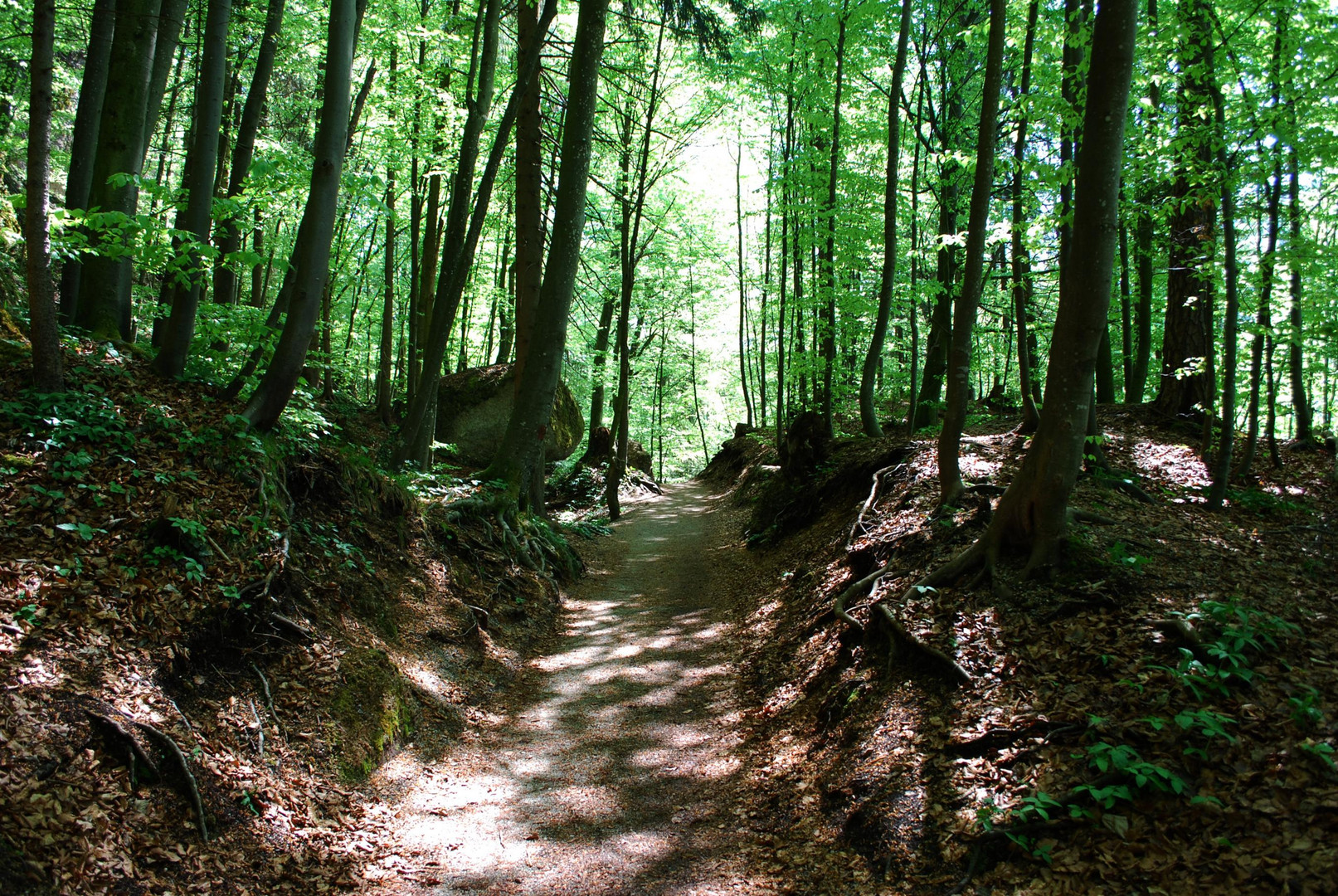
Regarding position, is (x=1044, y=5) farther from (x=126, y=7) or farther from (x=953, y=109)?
(x=126, y=7)

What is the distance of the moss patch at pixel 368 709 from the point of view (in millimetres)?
4660

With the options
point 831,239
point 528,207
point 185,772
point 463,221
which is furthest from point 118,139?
point 831,239

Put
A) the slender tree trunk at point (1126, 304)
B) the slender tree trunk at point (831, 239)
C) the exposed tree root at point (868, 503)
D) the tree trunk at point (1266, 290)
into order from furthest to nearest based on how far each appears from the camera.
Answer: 1. the slender tree trunk at point (1126, 304)
2. the slender tree trunk at point (831, 239)
3. the exposed tree root at point (868, 503)
4. the tree trunk at point (1266, 290)

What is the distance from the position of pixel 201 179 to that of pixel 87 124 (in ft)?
3.52

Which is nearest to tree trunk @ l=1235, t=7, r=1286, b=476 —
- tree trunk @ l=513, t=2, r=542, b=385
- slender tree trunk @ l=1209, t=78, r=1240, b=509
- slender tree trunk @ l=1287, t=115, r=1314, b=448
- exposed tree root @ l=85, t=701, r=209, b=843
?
slender tree trunk @ l=1287, t=115, r=1314, b=448

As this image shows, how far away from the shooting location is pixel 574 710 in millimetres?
6418

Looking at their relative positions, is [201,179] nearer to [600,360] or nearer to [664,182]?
[600,360]

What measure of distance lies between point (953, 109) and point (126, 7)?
14.6 m

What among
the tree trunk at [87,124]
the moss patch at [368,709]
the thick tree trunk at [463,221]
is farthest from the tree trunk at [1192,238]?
the tree trunk at [87,124]

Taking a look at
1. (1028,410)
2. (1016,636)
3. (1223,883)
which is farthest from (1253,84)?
(1223,883)

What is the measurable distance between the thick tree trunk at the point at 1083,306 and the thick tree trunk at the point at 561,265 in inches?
260

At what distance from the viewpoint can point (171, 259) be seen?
562 centimetres

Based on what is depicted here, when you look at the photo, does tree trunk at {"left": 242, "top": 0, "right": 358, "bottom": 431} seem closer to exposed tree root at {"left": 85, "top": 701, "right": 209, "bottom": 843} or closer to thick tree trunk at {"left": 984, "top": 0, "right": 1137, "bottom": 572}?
exposed tree root at {"left": 85, "top": 701, "right": 209, "bottom": 843}

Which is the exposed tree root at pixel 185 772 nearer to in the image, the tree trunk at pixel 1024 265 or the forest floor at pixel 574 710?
the forest floor at pixel 574 710
